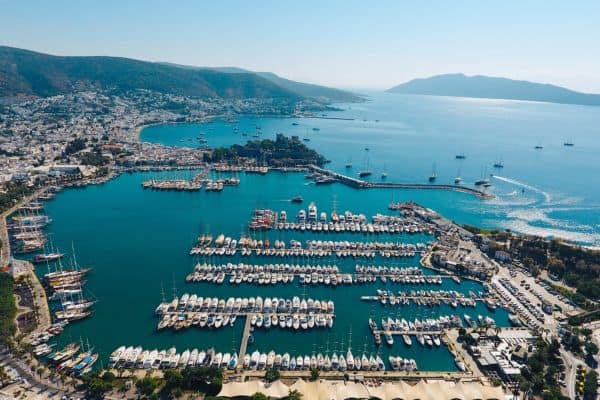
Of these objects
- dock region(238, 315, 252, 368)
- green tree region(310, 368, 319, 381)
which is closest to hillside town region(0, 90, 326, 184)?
dock region(238, 315, 252, 368)

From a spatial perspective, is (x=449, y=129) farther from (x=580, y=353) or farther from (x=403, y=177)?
(x=580, y=353)

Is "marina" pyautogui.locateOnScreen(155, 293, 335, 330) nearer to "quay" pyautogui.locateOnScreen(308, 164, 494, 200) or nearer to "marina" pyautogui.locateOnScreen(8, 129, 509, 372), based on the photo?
"marina" pyautogui.locateOnScreen(8, 129, 509, 372)

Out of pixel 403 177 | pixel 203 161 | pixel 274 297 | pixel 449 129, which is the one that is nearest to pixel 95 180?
pixel 203 161

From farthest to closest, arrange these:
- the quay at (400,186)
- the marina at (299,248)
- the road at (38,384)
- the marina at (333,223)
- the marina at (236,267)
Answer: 1. the quay at (400,186)
2. the marina at (333,223)
3. the marina at (299,248)
4. the marina at (236,267)
5. the road at (38,384)

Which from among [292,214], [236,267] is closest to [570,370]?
[236,267]

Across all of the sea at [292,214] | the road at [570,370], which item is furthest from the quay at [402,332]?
the road at [570,370]

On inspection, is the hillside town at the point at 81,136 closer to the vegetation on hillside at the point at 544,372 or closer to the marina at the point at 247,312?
the marina at the point at 247,312
